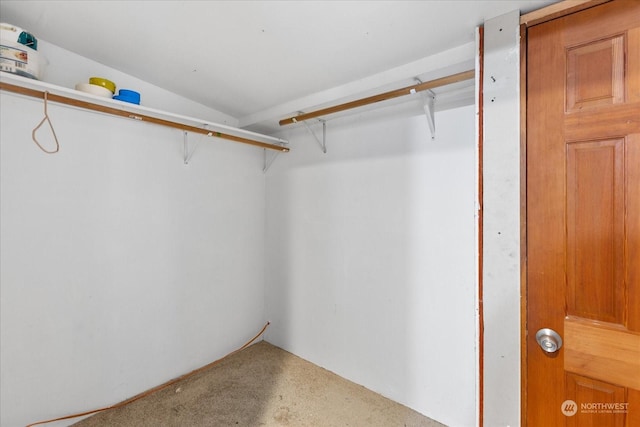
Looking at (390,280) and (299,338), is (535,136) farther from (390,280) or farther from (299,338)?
(299,338)

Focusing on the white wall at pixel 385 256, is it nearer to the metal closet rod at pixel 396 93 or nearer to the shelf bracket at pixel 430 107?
the shelf bracket at pixel 430 107

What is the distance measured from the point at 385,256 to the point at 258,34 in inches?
64.9

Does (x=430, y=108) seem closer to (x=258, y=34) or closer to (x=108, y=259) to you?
(x=258, y=34)

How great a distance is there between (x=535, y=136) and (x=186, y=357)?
9.14 feet

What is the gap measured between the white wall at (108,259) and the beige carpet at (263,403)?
0.18 metres

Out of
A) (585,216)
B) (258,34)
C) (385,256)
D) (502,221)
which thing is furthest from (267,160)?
(585,216)

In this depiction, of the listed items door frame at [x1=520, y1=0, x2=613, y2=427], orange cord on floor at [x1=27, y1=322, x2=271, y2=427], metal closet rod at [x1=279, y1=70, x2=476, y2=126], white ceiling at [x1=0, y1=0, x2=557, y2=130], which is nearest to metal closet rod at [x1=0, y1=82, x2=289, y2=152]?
white ceiling at [x1=0, y1=0, x2=557, y2=130]

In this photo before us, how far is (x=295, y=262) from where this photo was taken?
8.82ft

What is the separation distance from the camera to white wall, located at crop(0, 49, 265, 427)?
158 centimetres

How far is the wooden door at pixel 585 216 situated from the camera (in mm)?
1003

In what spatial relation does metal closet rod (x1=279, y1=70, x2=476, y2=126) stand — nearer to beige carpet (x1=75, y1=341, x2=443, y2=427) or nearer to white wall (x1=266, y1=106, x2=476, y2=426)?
white wall (x1=266, y1=106, x2=476, y2=426)

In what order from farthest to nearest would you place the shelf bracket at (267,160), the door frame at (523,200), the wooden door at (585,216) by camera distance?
the shelf bracket at (267,160)
the door frame at (523,200)
the wooden door at (585,216)

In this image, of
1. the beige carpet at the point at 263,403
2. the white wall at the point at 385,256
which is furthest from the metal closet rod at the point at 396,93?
the beige carpet at the point at 263,403

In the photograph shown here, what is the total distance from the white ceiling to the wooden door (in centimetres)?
28
